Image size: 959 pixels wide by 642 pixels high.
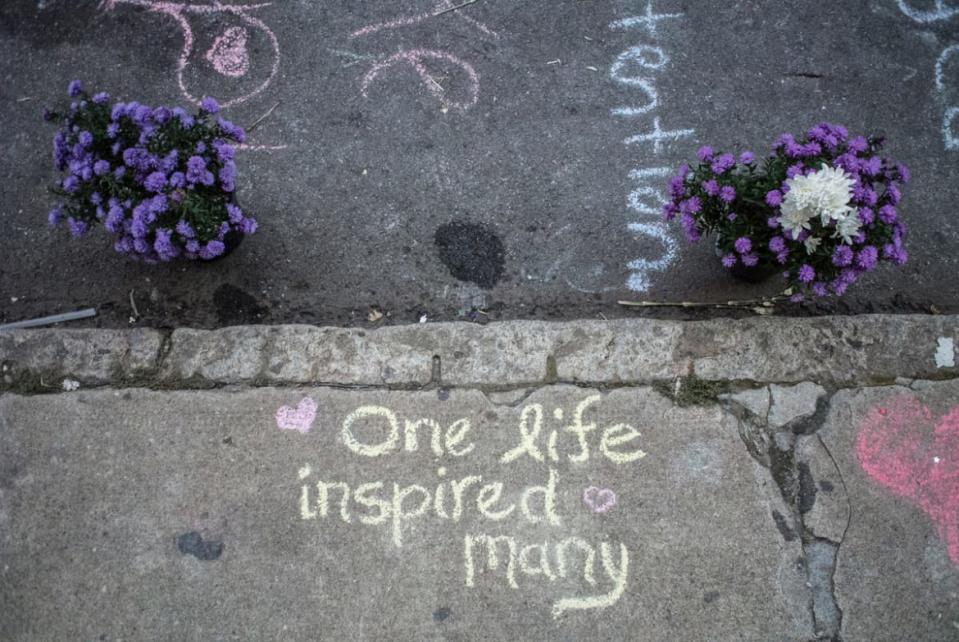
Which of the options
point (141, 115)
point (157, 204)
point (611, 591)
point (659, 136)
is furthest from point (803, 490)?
point (141, 115)

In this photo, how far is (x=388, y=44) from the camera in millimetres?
3682

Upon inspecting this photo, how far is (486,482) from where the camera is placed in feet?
8.27

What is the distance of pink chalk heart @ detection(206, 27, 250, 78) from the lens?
11.9 feet

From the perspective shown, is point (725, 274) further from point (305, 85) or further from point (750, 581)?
point (305, 85)

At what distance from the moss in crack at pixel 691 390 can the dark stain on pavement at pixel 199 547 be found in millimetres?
1640

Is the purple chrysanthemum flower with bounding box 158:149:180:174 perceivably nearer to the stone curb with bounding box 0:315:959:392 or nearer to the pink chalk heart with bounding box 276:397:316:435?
the stone curb with bounding box 0:315:959:392

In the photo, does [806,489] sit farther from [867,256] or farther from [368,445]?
[368,445]

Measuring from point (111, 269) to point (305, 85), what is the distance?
1279 millimetres

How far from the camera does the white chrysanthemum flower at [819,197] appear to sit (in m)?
2.28

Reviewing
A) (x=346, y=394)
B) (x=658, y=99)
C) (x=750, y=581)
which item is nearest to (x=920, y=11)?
(x=658, y=99)

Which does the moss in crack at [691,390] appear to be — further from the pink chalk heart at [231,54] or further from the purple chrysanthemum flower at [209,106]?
the pink chalk heart at [231,54]

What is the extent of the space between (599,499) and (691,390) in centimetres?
53

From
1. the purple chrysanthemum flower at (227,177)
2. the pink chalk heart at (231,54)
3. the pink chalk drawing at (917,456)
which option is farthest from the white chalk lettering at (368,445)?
the pink chalk heart at (231,54)

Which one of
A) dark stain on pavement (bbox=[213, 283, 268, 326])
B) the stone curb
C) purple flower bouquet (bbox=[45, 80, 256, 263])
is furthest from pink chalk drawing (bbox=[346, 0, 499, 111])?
the stone curb
